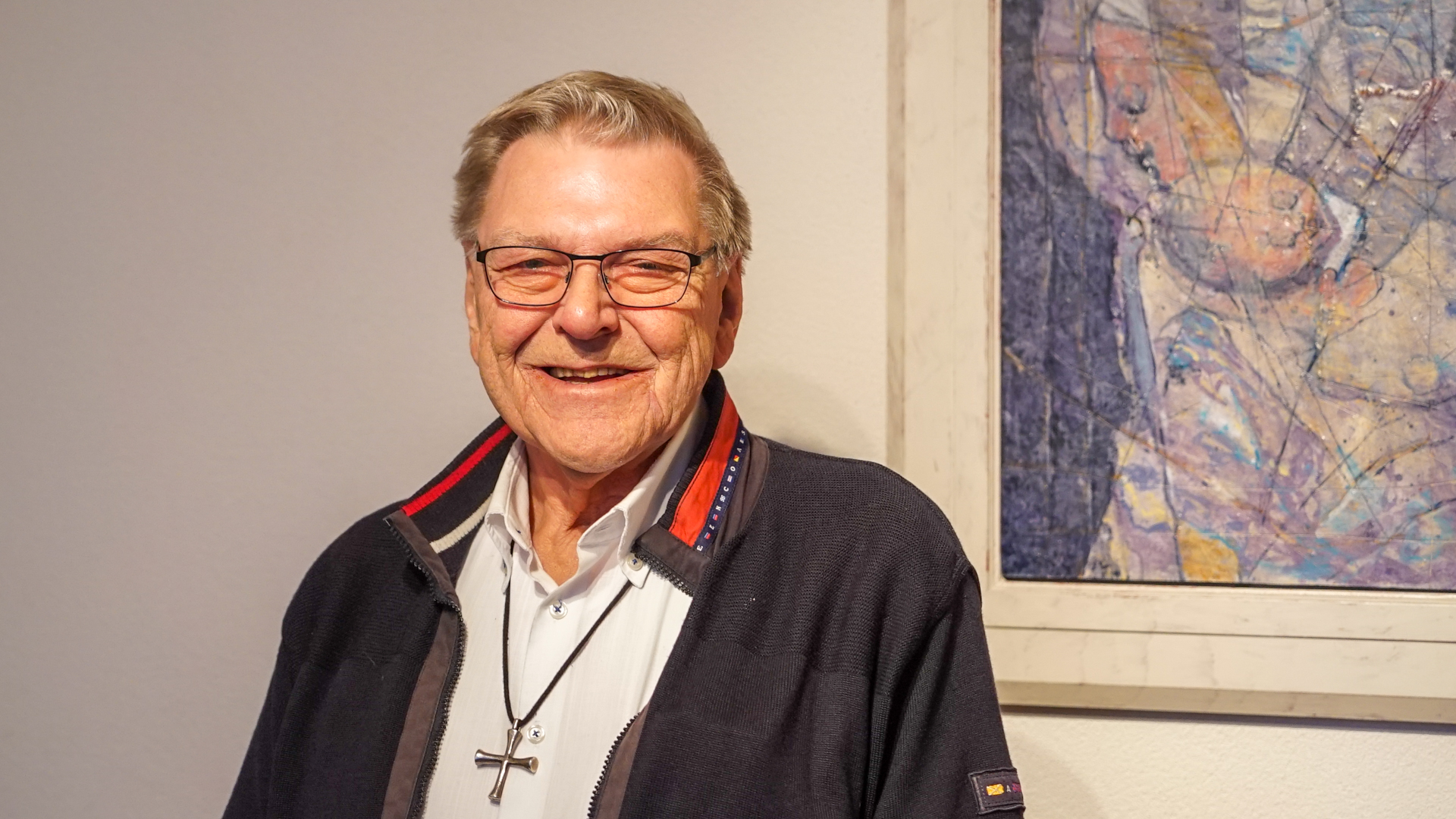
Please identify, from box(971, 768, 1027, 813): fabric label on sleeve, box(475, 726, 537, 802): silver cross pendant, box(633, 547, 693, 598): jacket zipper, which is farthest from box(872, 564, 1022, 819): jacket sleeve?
box(475, 726, 537, 802): silver cross pendant

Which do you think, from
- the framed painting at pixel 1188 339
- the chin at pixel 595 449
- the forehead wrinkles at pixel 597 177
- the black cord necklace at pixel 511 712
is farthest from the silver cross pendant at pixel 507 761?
the framed painting at pixel 1188 339

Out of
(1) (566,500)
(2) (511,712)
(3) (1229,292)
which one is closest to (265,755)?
(2) (511,712)

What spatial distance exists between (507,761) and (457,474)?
341 mm

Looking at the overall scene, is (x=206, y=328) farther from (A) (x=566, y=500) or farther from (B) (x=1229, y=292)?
(B) (x=1229, y=292)

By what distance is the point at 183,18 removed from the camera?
62.7 inches

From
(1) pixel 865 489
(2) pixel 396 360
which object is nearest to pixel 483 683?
(1) pixel 865 489

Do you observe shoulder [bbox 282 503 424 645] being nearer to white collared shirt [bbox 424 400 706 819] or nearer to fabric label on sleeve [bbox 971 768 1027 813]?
white collared shirt [bbox 424 400 706 819]

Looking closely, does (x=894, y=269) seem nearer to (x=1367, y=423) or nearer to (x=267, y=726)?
(x=1367, y=423)

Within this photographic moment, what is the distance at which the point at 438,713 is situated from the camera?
1076 mm

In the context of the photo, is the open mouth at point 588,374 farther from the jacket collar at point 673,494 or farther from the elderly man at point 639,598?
the jacket collar at point 673,494

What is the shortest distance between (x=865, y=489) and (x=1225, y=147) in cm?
66

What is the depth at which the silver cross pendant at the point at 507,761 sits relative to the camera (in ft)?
3.37

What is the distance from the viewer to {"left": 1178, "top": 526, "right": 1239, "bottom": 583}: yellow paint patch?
1353 millimetres

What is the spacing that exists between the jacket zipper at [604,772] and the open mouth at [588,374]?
32 cm
